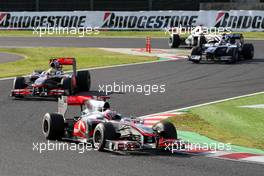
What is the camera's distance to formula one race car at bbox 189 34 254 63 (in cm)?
3247

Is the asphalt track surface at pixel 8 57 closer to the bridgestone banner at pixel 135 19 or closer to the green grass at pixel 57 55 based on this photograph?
the green grass at pixel 57 55

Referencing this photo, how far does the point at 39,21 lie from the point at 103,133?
148 ft

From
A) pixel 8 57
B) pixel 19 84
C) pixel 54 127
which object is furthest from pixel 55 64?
pixel 8 57

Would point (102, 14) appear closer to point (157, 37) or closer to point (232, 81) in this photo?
point (157, 37)

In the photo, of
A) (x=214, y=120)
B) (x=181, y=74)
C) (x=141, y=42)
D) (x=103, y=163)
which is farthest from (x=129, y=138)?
(x=141, y=42)

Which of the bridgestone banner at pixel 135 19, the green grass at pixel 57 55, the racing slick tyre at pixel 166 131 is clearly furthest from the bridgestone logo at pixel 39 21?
the racing slick tyre at pixel 166 131

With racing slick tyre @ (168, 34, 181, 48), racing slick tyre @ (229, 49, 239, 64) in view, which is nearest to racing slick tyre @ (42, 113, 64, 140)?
racing slick tyre @ (229, 49, 239, 64)

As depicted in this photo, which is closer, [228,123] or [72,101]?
[72,101]

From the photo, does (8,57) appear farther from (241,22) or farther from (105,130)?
(105,130)

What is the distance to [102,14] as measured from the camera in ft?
182

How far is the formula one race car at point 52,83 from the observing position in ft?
70.6

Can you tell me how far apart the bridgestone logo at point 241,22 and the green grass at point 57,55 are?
11.6m

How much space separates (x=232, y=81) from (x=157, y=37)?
24.7 meters

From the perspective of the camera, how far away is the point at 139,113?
18.6m
